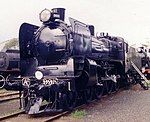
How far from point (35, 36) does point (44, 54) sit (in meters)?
0.73

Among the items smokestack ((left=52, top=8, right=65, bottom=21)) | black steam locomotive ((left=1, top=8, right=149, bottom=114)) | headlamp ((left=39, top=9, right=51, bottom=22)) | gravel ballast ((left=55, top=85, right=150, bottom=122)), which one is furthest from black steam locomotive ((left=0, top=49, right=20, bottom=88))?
gravel ballast ((left=55, top=85, right=150, bottom=122))

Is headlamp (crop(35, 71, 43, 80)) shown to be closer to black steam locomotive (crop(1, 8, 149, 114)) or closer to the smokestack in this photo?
black steam locomotive (crop(1, 8, 149, 114))

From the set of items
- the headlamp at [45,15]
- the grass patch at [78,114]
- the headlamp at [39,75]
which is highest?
the headlamp at [45,15]

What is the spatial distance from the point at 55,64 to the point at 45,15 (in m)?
1.66

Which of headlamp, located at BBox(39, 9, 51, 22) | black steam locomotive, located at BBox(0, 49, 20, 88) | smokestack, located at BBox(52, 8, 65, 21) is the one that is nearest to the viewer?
headlamp, located at BBox(39, 9, 51, 22)

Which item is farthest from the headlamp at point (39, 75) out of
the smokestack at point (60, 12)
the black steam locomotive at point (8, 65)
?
the black steam locomotive at point (8, 65)

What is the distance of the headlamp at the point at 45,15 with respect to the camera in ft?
38.3

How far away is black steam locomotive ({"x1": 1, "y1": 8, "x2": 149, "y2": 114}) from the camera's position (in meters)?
10.7

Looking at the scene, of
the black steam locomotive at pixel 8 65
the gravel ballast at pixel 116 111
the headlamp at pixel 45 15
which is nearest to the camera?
the gravel ballast at pixel 116 111

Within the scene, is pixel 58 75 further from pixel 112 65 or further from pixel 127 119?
pixel 112 65

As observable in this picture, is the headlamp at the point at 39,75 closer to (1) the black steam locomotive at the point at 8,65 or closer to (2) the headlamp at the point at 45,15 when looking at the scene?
(2) the headlamp at the point at 45,15

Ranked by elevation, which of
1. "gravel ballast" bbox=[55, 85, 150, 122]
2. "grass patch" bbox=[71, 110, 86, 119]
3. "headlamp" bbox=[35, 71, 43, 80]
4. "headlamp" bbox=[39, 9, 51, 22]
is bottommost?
"gravel ballast" bbox=[55, 85, 150, 122]

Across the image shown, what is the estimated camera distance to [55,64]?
37.8 ft

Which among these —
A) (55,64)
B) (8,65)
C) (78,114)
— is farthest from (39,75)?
(8,65)
